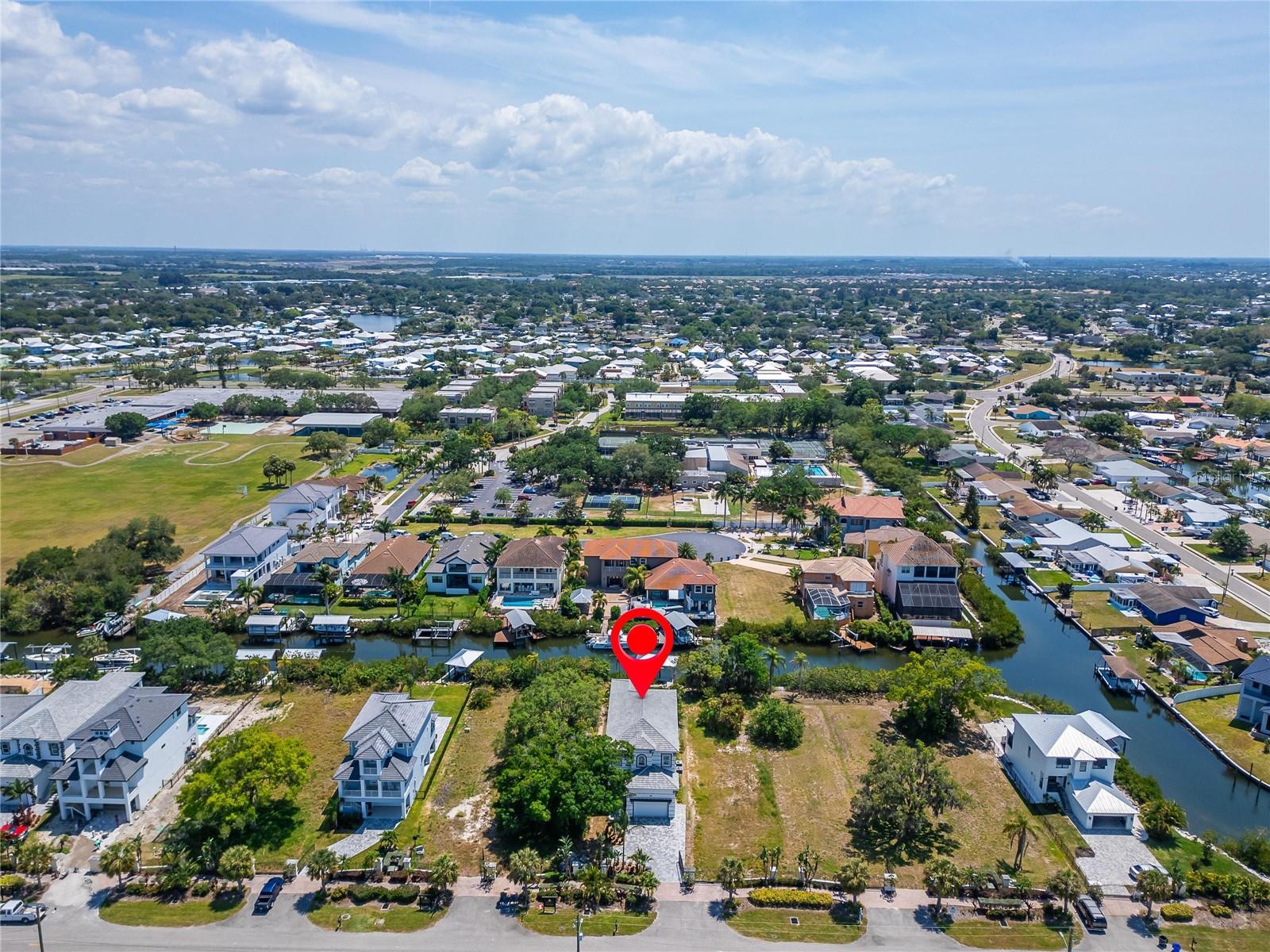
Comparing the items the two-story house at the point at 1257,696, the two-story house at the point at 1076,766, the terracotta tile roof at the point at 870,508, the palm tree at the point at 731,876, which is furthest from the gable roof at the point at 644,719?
the terracotta tile roof at the point at 870,508

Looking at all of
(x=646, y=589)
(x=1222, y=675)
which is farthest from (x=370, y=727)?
(x=1222, y=675)

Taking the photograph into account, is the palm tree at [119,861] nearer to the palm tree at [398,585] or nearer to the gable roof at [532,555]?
the palm tree at [398,585]

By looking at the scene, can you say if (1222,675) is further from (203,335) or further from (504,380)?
(203,335)

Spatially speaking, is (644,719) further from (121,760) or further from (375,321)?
(375,321)

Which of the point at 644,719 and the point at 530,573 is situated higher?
the point at 644,719

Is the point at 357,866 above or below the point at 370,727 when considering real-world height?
below

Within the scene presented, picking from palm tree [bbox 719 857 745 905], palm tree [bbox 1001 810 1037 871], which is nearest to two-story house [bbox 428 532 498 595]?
palm tree [bbox 719 857 745 905]

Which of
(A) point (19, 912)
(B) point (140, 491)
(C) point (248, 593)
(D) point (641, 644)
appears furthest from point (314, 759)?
(B) point (140, 491)

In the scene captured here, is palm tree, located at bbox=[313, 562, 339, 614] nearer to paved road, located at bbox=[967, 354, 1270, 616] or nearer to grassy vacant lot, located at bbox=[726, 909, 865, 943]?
grassy vacant lot, located at bbox=[726, 909, 865, 943]
